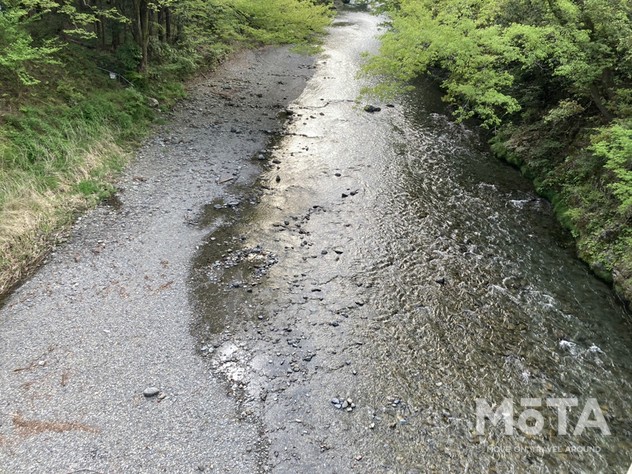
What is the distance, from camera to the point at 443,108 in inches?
754

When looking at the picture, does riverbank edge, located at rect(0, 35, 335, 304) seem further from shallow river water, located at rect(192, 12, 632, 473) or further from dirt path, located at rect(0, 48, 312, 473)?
shallow river water, located at rect(192, 12, 632, 473)

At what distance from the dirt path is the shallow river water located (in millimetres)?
531

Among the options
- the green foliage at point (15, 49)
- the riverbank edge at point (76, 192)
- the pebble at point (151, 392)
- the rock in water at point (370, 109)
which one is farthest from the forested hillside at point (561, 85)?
the green foliage at point (15, 49)

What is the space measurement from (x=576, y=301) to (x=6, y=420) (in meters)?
11.4

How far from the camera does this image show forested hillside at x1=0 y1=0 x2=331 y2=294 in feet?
32.0

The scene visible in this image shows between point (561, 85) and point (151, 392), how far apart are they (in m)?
15.7

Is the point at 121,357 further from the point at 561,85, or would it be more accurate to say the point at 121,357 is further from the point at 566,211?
the point at 561,85

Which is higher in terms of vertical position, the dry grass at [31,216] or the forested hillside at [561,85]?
the forested hillside at [561,85]

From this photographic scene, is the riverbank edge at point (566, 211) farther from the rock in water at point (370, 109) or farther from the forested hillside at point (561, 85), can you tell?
the rock in water at point (370, 109)

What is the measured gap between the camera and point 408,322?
328 inches

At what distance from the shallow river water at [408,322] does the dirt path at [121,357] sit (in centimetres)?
53

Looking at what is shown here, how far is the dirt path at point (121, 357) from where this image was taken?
18.9 ft

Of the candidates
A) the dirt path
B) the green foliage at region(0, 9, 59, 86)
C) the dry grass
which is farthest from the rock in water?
the green foliage at region(0, 9, 59, 86)

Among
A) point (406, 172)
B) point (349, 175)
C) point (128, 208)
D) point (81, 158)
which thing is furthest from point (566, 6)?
point (81, 158)
